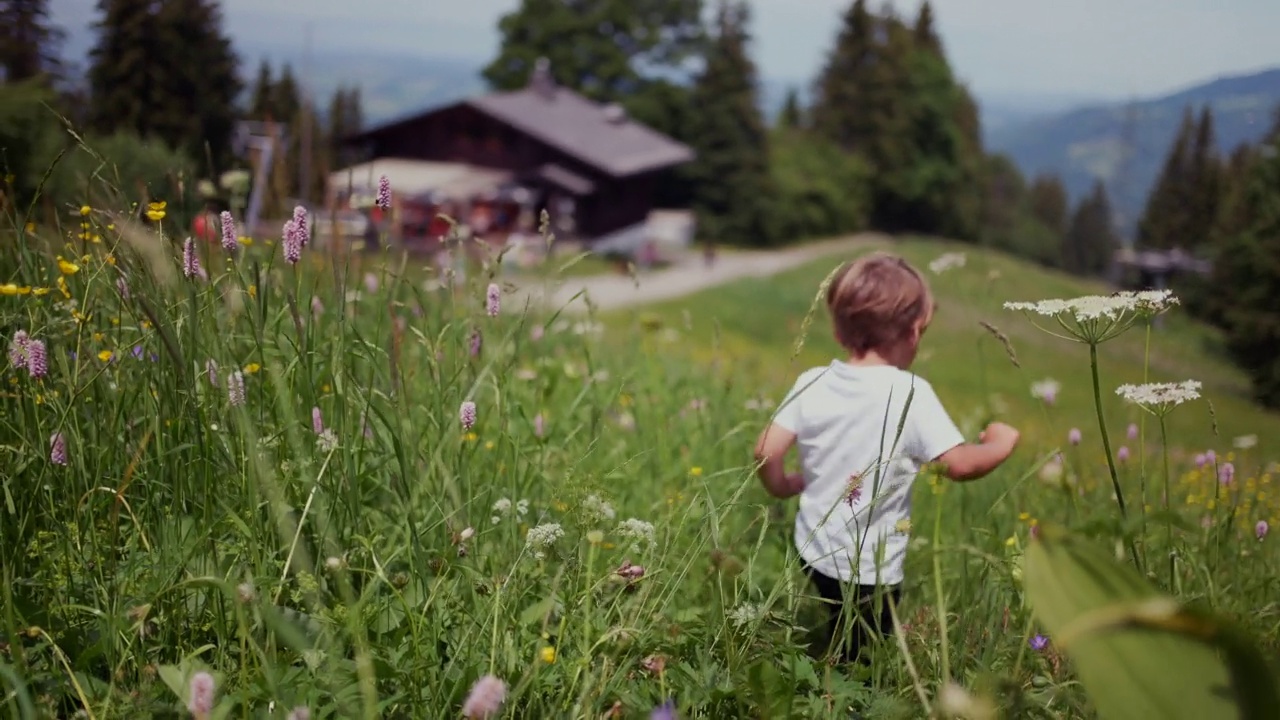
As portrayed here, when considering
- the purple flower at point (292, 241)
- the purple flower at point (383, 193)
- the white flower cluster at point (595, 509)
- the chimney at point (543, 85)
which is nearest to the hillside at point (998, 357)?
the white flower cluster at point (595, 509)

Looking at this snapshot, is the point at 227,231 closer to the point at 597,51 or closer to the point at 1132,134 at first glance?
the point at 1132,134

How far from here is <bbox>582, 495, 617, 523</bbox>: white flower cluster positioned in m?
1.53

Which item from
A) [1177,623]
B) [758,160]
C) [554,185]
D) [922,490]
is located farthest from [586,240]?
[1177,623]

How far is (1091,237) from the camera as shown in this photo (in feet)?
219

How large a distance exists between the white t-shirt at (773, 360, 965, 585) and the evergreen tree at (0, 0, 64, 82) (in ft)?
12.4

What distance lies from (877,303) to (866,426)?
0.25 metres

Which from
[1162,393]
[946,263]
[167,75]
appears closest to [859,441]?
[1162,393]

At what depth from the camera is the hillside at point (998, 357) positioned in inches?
187

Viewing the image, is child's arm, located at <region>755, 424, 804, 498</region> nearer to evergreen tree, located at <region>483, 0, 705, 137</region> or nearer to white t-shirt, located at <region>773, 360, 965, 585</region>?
white t-shirt, located at <region>773, 360, 965, 585</region>

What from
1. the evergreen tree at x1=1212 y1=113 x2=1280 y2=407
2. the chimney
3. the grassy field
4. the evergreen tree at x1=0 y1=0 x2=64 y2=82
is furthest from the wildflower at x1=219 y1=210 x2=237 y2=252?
the chimney

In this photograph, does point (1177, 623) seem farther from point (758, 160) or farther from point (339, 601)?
point (758, 160)

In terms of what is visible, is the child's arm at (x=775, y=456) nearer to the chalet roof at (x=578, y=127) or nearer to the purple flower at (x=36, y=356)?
the purple flower at (x=36, y=356)

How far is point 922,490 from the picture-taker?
2.83 m

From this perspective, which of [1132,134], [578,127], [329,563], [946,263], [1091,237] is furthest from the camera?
[1091,237]
